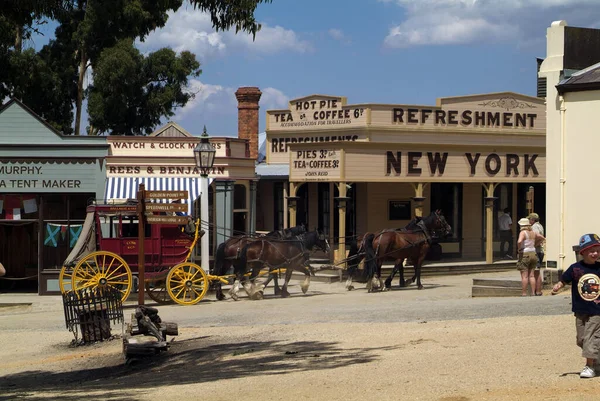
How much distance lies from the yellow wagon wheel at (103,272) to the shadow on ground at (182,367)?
17.5 feet

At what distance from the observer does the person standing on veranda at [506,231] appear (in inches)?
1247

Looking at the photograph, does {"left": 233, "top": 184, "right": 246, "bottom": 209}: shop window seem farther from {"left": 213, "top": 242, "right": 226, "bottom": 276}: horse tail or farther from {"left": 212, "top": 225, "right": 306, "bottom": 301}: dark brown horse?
{"left": 213, "top": 242, "right": 226, "bottom": 276}: horse tail

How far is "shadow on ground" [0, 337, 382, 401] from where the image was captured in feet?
38.9

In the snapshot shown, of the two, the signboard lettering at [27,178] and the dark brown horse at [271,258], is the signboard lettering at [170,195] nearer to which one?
the dark brown horse at [271,258]

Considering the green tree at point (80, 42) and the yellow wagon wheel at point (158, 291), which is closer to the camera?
the yellow wagon wheel at point (158, 291)

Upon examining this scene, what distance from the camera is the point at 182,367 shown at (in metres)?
13.3

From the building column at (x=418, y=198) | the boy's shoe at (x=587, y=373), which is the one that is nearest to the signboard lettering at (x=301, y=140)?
the building column at (x=418, y=198)

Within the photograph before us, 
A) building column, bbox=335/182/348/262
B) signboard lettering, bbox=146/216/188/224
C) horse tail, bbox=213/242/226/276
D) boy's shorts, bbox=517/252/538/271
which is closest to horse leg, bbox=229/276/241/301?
horse tail, bbox=213/242/226/276

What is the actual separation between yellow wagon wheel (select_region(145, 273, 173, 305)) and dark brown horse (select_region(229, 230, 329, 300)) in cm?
148

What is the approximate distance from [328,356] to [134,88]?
93.6 ft

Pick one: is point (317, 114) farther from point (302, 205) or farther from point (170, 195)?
point (170, 195)

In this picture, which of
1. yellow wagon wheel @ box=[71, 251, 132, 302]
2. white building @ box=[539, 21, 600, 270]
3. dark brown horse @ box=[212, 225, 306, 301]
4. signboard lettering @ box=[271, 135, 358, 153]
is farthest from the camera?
signboard lettering @ box=[271, 135, 358, 153]

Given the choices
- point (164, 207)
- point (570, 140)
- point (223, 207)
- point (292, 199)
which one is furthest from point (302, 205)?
point (164, 207)

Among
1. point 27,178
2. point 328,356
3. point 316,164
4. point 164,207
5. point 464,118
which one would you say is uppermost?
point 464,118
